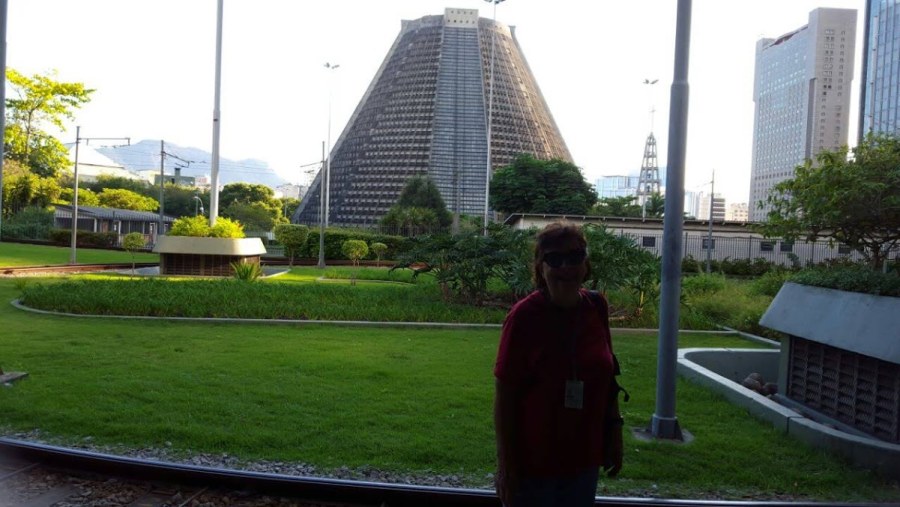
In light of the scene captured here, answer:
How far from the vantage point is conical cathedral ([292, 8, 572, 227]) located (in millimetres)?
72938

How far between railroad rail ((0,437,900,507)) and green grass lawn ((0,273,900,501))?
0.33 metres

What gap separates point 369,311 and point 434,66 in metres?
71.8

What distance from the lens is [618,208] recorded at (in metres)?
52.1

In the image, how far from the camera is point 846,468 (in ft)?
14.8

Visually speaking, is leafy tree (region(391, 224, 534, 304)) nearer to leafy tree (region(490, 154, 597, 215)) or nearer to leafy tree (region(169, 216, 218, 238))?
leafy tree (region(169, 216, 218, 238))

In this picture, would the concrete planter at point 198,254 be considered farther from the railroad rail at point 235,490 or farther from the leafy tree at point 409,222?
the leafy tree at point 409,222

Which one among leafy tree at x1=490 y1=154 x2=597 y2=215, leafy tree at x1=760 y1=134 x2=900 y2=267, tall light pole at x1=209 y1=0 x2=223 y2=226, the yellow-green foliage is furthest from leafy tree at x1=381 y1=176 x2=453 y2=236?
leafy tree at x1=760 y1=134 x2=900 y2=267

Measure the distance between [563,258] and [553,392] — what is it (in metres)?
0.46

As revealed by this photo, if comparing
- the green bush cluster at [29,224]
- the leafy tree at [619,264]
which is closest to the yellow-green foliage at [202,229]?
the leafy tree at [619,264]

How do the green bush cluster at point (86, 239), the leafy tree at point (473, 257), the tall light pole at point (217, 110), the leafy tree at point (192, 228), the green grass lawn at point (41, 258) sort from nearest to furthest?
the leafy tree at point (473, 257) < the leafy tree at point (192, 228) < the tall light pole at point (217, 110) < the green grass lawn at point (41, 258) < the green bush cluster at point (86, 239)

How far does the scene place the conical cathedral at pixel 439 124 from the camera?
7294 cm

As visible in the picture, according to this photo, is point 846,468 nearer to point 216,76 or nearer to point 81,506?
point 81,506

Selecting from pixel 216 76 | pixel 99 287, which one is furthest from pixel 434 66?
pixel 99 287

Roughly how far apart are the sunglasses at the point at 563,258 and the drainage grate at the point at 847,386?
10.7 feet
